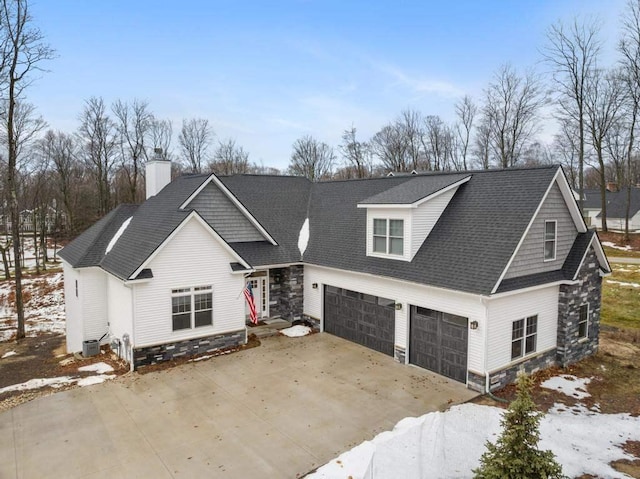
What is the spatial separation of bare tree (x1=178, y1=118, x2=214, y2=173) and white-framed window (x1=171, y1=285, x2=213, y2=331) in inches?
1570

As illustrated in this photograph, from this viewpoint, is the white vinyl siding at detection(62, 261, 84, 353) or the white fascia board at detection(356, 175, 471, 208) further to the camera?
the white vinyl siding at detection(62, 261, 84, 353)

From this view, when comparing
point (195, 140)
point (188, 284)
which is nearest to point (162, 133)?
point (195, 140)

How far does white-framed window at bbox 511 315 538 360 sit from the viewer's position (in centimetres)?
1116

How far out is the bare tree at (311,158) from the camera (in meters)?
58.2

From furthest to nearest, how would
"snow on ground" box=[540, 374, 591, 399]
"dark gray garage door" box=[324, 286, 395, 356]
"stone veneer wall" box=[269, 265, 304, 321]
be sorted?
"stone veneer wall" box=[269, 265, 304, 321] < "dark gray garage door" box=[324, 286, 395, 356] < "snow on ground" box=[540, 374, 591, 399]

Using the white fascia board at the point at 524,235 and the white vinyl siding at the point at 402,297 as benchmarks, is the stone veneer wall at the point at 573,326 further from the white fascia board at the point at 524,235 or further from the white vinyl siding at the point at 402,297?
the white fascia board at the point at 524,235

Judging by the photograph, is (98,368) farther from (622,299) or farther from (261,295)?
(622,299)

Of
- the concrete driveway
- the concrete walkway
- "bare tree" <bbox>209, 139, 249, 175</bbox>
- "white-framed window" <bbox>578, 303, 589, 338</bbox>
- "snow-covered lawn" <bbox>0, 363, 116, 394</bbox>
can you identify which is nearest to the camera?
the concrete driveway

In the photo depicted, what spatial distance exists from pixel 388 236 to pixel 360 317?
A: 9.76 ft

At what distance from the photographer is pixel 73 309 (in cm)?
1518

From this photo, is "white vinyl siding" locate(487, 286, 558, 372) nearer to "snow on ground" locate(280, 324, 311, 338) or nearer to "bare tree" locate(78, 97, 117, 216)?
"snow on ground" locate(280, 324, 311, 338)

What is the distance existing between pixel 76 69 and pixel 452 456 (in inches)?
905

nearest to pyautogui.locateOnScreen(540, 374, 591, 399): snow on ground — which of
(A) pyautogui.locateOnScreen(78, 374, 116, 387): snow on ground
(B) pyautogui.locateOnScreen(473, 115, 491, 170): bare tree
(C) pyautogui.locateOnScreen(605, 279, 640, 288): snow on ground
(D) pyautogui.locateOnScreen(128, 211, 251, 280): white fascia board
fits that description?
(D) pyautogui.locateOnScreen(128, 211, 251, 280): white fascia board

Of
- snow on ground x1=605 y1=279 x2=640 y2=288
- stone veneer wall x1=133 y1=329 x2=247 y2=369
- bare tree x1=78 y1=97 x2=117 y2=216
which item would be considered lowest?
stone veneer wall x1=133 y1=329 x2=247 y2=369
